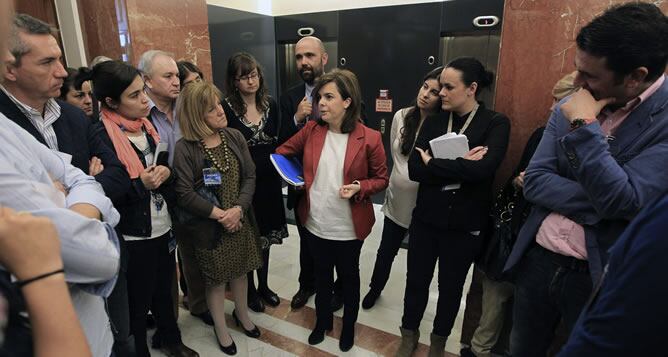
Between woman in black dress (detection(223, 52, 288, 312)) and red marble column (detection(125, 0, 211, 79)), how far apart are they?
1.35 meters

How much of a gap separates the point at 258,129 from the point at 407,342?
5.58 ft

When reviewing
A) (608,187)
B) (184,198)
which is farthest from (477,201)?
(184,198)

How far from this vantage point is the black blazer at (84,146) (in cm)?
146

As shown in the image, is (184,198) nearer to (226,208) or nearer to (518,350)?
(226,208)

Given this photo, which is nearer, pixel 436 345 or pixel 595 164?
pixel 595 164

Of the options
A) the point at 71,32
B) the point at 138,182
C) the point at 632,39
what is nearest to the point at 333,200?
the point at 138,182

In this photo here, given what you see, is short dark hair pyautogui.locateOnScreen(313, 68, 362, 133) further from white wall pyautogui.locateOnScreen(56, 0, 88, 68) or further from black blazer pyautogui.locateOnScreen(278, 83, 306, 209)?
white wall pyautogui.locateOnScreen(56, 0, 88, 68)

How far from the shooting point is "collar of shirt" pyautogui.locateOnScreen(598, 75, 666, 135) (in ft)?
3.99

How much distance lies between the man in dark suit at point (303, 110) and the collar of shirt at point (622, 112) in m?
1.59

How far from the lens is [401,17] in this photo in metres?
4.61

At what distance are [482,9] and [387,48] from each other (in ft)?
4.03

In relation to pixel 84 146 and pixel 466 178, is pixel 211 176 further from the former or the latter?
pixel 466 178

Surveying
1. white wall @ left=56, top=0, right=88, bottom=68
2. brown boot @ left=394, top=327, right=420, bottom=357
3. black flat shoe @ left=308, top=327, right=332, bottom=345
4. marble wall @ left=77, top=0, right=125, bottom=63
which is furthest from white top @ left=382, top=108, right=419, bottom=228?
white wall @ left=56, top=0, right=88, bottom=68

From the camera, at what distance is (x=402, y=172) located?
95.7 inches
